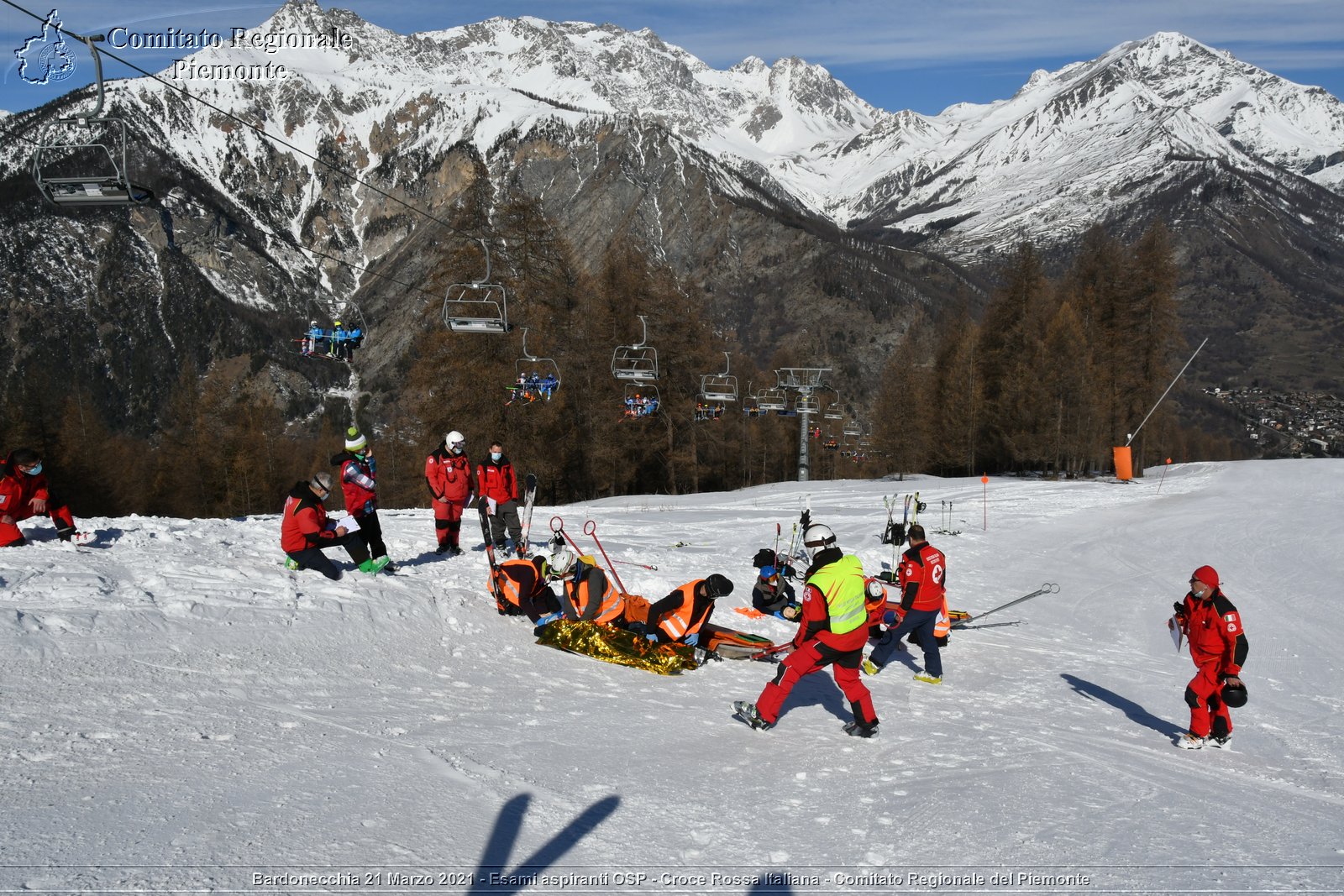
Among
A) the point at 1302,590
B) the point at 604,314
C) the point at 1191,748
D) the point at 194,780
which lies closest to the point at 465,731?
the point at 194,780

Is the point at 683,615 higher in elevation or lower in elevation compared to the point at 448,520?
lower

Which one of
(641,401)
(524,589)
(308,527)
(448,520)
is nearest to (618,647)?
(524,589)

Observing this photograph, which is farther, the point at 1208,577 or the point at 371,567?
the point at 371,567

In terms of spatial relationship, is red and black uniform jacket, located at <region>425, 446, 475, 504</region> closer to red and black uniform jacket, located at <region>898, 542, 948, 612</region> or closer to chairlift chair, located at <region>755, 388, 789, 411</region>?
red and black uniform jacket, located at <region>898, 542, 948, 612</region>

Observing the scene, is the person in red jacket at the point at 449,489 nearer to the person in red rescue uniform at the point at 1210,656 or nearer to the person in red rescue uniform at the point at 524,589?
the person in red rescue uniform at the point at 524,589

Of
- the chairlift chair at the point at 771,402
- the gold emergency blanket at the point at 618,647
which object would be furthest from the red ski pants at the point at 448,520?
the chairlift chair at the point at 771,402

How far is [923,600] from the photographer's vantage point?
9117 mm

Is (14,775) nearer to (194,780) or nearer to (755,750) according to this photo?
(194,780)

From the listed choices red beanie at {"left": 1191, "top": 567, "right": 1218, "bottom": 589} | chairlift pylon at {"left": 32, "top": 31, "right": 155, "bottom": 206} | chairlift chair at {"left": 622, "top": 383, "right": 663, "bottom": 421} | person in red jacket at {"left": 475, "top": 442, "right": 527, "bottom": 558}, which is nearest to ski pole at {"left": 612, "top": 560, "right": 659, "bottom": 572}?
person in red jacket at {"left": 475, "top": 442, "right": 527, "bottom": 558}

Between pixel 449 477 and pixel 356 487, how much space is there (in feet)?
5.44

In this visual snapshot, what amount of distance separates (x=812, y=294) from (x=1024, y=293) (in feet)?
449

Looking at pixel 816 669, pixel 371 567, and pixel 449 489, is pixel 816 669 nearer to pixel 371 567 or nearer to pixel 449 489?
pixel 371 567

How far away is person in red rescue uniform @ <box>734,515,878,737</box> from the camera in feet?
22.4

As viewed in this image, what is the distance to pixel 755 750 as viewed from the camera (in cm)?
647
